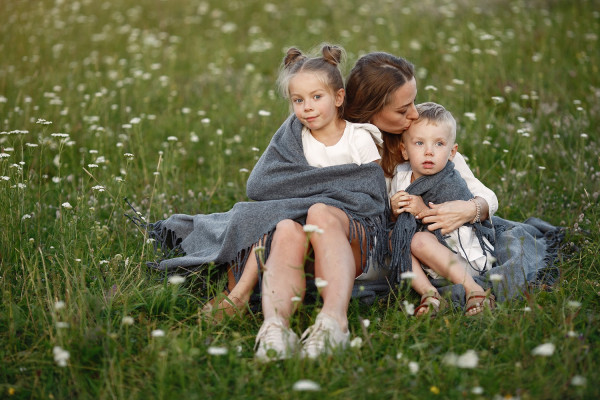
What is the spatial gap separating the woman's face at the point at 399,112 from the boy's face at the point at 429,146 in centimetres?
5

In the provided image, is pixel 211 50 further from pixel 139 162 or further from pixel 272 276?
pixel 272 276

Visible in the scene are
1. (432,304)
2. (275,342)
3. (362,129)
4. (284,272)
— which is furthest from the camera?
(362,129)

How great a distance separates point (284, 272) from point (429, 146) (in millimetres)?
1075

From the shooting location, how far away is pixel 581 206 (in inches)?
164

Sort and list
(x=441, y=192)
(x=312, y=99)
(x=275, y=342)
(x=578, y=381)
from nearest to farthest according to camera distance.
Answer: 1. (x=578, y=381)
2. (x=275, y=342)
3. (x=312, y=99)
4. (x=441, y=192)

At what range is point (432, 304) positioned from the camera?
117 inches

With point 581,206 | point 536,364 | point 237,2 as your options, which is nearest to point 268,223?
point 536,364

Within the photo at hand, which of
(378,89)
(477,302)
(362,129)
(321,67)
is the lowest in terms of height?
(477,302)

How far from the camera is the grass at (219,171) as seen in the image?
2473 millimetres

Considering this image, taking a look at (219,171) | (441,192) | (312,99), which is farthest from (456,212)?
(219,171)

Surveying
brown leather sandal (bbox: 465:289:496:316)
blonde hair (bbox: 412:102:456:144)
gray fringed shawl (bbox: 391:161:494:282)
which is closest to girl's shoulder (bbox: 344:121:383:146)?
blonde hair (bbox: 412:102:456:144)

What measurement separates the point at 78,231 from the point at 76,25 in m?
5.80

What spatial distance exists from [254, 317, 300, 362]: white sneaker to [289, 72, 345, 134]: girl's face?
104cm

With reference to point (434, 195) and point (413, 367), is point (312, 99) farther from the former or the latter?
point (413, 367)
